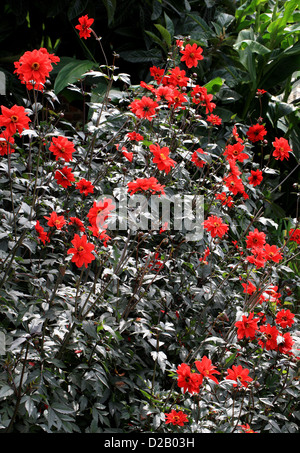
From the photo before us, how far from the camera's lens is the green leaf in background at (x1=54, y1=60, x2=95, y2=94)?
128 inches

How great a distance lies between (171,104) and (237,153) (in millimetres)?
357

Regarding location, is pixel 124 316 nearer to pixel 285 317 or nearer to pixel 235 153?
pixel 285 317

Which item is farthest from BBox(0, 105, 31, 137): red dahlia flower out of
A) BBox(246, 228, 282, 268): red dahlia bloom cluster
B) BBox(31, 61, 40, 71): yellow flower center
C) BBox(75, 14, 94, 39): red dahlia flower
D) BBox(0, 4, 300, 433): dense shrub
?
BBox(246, 228, 282, 268): red dahlia bloom cluster

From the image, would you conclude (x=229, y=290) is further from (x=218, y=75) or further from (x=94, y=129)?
(x=218, y=75)

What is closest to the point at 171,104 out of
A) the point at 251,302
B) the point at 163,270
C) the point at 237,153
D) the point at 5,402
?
the point at 237,153

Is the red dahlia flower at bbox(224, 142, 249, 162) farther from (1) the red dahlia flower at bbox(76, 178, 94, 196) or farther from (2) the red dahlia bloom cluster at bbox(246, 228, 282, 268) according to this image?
(1) the red dahlia flower at bbox(76, 178, 94, 196)

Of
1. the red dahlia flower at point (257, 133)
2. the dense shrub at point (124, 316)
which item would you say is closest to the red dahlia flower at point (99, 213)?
the dense shrub at point (124, 316)

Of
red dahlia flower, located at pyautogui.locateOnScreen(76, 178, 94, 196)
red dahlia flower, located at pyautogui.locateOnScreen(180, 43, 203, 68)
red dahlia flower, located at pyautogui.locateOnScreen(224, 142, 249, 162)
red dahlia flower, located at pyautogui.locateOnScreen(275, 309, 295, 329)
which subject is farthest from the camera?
red dahlia flower, located at pyautogui.locateOnScreen(180, 43, 203, 68)

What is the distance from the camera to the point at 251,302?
69.2 inches

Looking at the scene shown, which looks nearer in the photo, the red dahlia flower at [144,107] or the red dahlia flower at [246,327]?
the red dahlia flower at [246,327]

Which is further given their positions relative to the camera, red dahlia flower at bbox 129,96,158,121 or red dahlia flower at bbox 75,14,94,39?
red dahlia flower at bbox 75,14,94,39

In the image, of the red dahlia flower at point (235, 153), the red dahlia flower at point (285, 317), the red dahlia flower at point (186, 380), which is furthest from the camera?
the red dahlia flower at point (235, 153)

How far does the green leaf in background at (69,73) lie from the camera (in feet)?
10.6

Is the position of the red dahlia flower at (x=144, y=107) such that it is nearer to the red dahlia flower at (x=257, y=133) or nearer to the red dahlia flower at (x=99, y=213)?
the red dahlia flower at (x=99, y=213)
